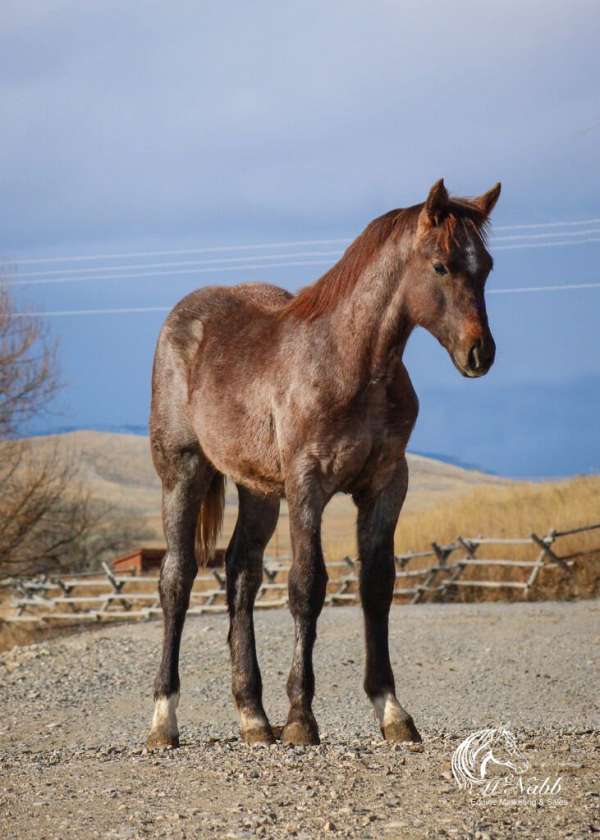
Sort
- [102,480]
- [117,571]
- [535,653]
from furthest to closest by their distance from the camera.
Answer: [102,480], [117,571], [535,653]

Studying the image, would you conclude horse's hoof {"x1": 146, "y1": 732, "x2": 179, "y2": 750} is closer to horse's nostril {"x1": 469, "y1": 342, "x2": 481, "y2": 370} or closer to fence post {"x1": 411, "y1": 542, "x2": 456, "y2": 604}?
horse's nostril {"x1": 469, "y1": 342, "x2": 481, "y2": 370}

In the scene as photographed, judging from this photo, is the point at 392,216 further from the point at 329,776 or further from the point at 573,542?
the point at 573,542

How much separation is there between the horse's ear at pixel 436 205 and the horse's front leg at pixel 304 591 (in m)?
1.57

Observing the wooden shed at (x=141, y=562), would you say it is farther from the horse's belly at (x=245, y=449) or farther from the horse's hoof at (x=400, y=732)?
the horse's hoof at (x=400, y=732)

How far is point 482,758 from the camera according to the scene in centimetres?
629

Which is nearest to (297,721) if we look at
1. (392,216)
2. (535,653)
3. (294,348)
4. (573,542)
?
(294,348)

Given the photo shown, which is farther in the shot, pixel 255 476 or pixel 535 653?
pixel 535 653

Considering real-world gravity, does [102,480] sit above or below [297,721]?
below

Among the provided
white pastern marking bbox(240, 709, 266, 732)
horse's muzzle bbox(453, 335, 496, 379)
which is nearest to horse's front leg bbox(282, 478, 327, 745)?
white pastern marking bbox(240, 709, 266, 732)

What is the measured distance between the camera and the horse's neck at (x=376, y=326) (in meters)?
6.90

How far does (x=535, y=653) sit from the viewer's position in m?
16.7

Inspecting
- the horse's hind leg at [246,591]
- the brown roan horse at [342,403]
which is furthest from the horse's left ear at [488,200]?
the horse's hind leg at [246,591]

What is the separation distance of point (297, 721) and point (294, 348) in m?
2.12

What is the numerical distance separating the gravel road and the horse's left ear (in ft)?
9.73
